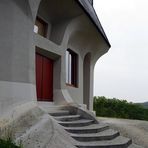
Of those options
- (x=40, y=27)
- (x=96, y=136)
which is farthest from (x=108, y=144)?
(x=40, y=27)

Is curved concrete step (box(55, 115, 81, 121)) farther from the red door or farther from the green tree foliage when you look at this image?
the green tree foliage

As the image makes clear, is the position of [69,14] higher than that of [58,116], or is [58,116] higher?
[69,14]

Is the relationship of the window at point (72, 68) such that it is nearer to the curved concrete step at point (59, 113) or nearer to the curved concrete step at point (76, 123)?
the curved concrete step at point (59, 113)

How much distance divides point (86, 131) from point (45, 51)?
4549 millimetres

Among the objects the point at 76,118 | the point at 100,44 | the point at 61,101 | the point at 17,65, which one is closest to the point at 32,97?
the point at 17,65

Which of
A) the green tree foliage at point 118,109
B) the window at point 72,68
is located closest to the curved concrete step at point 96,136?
the window at point 72,68

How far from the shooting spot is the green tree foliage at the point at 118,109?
100ft

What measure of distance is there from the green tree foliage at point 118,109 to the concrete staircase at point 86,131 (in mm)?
17659

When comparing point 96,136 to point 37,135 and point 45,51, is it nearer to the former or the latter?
point 37,135

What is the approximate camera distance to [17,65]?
1029 cm

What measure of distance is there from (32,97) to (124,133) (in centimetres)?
553

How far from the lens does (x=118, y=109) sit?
101 feet

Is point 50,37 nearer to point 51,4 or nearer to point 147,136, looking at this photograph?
point 51,4

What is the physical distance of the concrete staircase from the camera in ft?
31.8
